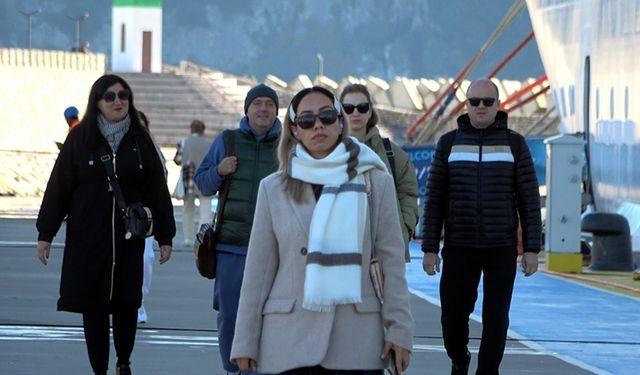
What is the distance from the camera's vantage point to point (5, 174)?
42.7 meters

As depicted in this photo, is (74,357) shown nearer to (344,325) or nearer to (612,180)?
(344,325)

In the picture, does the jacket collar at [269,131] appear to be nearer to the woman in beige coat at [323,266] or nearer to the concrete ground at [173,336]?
the concrete ground at [173,336]

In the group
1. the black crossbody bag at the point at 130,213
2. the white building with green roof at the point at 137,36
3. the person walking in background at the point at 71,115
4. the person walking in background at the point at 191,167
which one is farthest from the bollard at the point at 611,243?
the white building with green roof at the point at 137,36

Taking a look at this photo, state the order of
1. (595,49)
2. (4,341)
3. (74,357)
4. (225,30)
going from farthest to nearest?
(225,30) → (595,49) → (4,341) → (74,357)

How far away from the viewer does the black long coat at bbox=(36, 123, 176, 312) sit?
29.5ft

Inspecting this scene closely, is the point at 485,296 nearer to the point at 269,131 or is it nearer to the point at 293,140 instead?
the point at 269,131

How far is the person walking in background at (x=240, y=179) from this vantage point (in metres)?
8.61

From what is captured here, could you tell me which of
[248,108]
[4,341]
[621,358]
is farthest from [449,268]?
[4,341]

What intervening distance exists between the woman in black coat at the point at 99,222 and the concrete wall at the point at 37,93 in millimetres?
60648

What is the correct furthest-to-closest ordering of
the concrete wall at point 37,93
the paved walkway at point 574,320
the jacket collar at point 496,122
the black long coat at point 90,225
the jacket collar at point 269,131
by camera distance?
the concrete wall at point 37,93 → the paved walkway at point 574,320 → the jacket collar at point 496,122 → the black long coat at point 90,225 → the jacket collar at point 269,131

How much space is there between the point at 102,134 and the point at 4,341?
266 cm

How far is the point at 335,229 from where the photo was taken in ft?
19.4

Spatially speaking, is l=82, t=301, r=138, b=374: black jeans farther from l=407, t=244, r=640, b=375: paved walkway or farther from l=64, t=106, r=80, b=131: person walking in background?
l=64, t=106, r=80, b=131: person walking in background

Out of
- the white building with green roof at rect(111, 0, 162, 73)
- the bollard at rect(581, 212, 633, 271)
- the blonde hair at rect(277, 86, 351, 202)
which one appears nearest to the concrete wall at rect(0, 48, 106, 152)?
the white building with green roof at rect(111, 0, 162, 73)
